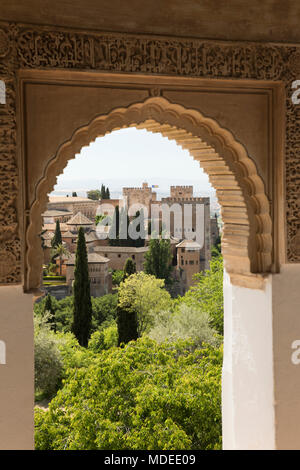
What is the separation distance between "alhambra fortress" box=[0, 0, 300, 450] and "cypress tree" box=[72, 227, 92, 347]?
15321 mm

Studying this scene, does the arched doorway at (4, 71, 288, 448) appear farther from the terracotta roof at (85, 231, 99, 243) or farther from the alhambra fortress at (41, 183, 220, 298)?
the terracotta roof at (85, 231, 99, 243)

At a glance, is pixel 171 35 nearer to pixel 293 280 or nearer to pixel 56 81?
pixel 56 81

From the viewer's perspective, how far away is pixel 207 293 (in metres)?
19.8

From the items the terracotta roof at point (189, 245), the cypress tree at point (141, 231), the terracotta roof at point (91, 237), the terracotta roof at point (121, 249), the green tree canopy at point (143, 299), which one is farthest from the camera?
the terracotta roof at point (91, 237)

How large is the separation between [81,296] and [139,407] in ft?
39.2

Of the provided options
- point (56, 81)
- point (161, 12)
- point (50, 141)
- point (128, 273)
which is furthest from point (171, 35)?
point (128, 273)

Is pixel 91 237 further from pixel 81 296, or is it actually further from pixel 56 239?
pixel 81 296

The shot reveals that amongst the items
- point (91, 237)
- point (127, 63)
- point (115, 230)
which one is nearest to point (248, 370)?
point (127, 63)

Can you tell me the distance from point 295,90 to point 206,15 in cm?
66

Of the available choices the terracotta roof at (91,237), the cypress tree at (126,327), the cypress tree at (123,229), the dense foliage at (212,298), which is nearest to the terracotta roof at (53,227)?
the terracotta roof at (91,237)

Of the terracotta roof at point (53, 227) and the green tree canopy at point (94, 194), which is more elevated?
the green tree canopy at point (94, 194)

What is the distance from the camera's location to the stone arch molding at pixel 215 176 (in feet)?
9.95

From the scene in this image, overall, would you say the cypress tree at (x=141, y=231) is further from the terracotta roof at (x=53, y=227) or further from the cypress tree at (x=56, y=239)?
the terracotta roof at (x=53, y=227)

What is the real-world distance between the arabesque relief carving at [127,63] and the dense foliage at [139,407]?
203 inches
